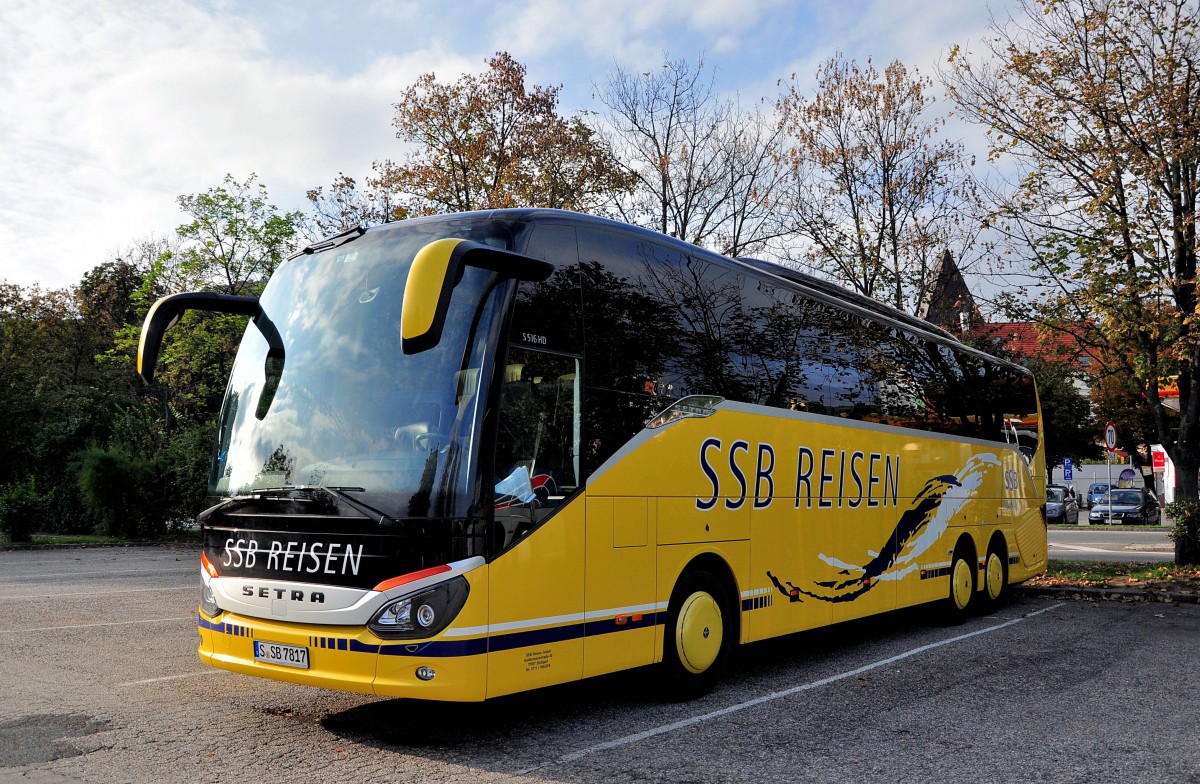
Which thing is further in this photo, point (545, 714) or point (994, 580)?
point (994, 580)

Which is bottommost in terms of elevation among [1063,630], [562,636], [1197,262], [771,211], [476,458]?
[1063,630]

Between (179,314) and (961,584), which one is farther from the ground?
(179,314)

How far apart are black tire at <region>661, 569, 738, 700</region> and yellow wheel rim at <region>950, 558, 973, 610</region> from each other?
5526 millimetres

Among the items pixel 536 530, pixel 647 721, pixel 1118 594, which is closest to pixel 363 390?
pixel 536 530

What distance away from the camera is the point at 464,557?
19.3 feet

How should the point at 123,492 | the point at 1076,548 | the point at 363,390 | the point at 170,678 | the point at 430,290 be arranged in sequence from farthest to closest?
the point at 123,492 → the point at 1076,548 → the point at 170,678 → the point at 363,390 → the point at 430,290

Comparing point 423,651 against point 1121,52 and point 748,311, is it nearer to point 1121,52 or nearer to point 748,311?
point 748,311

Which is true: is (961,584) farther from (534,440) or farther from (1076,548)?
(1076,548)

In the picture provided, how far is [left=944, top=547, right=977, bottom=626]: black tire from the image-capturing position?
12617 millimetres

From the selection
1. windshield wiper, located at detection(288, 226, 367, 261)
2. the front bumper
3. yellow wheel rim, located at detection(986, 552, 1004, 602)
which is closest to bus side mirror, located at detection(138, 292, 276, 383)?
windshield wiper, located at detection(288, 226, 367, 261)

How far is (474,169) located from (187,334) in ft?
32.3

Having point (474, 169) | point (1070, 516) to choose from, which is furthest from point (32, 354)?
point (1070, 516)

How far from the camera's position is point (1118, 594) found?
15258mm

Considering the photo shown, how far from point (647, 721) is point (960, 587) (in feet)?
23.7
